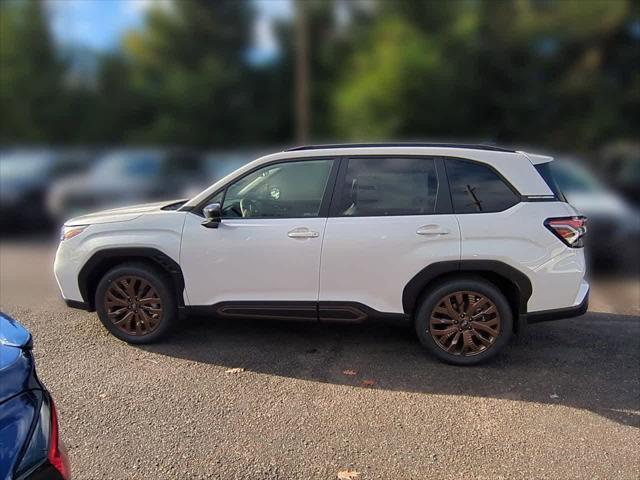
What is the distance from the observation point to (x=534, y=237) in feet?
12.8

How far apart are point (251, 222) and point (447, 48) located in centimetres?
1636

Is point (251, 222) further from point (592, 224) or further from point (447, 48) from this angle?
point (447, 48)

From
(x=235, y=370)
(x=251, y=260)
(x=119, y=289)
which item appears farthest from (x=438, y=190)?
(x=119, y=289)

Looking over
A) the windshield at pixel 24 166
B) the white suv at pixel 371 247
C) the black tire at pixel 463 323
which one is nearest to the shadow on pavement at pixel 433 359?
the black tire at pixel 463 323

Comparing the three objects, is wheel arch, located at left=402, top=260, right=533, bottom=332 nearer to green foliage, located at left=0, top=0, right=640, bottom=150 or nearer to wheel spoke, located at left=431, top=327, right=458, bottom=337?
wheel spoke, located at left=431, top=327, right=458, bottom=337

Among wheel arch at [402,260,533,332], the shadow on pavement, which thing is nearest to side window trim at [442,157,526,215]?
wheel arch at [402,260,533,332]

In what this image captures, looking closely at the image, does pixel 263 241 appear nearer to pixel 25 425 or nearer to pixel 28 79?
pixel 25 425

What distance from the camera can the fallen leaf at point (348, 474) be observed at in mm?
2800

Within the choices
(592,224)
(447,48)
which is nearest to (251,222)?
(592,224)

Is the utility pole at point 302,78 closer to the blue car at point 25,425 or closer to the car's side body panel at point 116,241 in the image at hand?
the car's side body panel at point 116,241

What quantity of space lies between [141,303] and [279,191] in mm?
1430

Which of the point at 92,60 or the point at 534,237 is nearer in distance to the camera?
the point at 534,237

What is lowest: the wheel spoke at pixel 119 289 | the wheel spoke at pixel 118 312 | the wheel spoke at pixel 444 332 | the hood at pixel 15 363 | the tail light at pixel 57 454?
the wheel spoke at pixel 444 332

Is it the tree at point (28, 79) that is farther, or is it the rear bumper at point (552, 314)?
the tree at point (28, 79)
